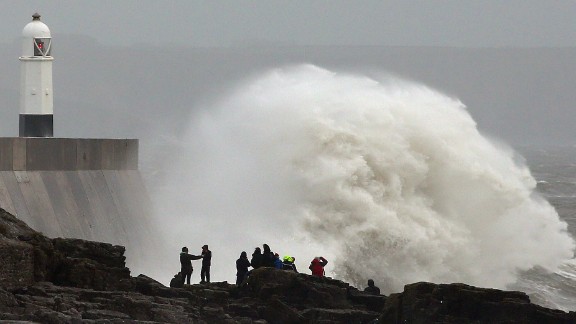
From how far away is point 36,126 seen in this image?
17.8 meters

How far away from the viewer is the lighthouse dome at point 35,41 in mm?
18047

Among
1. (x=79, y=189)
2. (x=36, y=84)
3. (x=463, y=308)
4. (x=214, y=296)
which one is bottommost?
(x=463, y=308)

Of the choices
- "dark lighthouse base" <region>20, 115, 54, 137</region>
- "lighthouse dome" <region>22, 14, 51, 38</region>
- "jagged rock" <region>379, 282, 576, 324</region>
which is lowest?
"jagged rock" <region>379, 282, 576, 324</region>

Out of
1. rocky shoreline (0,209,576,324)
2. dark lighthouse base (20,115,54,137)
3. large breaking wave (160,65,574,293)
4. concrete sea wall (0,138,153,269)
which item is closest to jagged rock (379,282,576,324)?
rocky shoreline (0,209,576,324)

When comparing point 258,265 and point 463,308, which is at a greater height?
point 258,265

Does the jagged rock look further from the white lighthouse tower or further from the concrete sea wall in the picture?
the white lighthouse tower

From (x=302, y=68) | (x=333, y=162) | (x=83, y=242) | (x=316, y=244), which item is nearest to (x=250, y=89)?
(x=302, y=68)

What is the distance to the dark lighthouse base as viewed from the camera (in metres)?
17.8

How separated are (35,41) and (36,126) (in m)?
1.17

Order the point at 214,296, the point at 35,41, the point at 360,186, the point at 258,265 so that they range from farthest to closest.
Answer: the point at 360,186
the point at 35,41
the point at 258,265
the point at 214,296

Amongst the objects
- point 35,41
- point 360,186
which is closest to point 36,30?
point 35,41

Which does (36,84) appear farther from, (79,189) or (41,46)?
(79,189)

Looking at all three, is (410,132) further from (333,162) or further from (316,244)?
(316,244)

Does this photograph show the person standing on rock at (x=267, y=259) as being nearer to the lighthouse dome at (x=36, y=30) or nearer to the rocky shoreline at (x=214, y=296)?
the rocky shoreline at (x=214, y=296)
